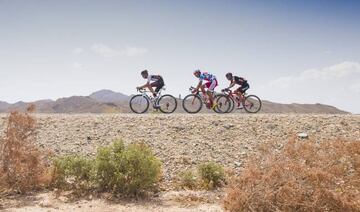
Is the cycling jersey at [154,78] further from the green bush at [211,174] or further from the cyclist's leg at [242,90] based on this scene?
the green bush at [211,174]

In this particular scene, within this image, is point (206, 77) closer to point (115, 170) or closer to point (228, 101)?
point (228, 101)

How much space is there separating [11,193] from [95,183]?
6.95 feet

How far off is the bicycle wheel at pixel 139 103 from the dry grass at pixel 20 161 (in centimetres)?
806

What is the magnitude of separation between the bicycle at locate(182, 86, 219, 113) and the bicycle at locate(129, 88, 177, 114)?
0.57 metres

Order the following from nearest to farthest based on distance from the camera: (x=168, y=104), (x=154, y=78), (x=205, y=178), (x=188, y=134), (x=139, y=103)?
(x=205, y=178) < (x=188, y=134) < (x=154, y=78) < (x=139, y=103) < (x=168, y=104)

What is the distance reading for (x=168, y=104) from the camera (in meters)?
20.7

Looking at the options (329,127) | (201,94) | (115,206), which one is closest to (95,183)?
Result: (115,206)

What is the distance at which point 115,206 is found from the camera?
10.8m

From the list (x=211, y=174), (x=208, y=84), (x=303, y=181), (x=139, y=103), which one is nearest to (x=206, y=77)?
(x=208, y=84)

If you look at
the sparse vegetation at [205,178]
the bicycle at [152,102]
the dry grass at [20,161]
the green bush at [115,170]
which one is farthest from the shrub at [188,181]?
the bicycle at [152,102]

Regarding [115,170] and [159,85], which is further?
[159,85]

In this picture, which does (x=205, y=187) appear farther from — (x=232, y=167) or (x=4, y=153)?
(x=4, y=153)

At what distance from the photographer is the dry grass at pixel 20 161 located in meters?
12.1

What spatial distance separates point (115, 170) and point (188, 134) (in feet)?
13.1
